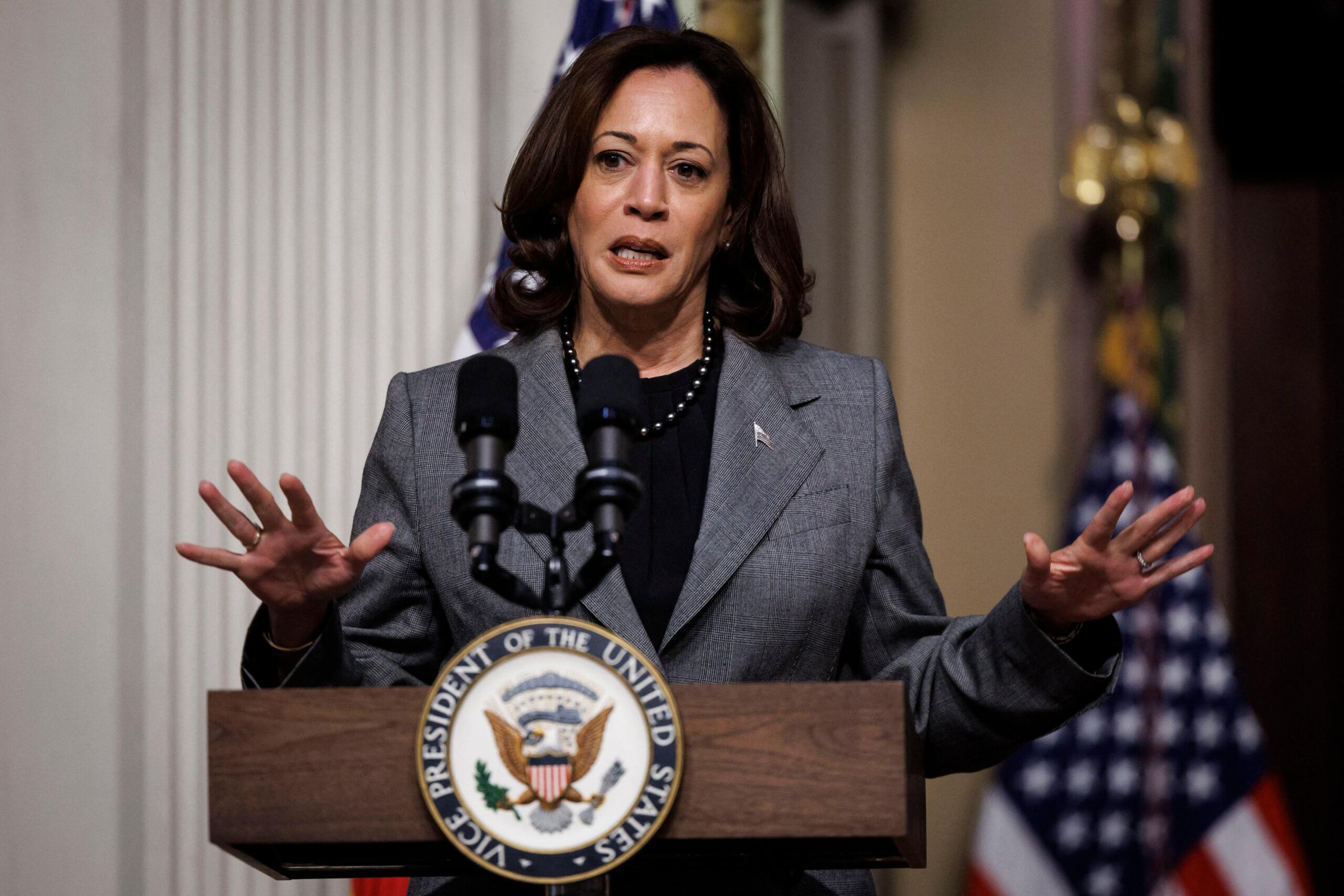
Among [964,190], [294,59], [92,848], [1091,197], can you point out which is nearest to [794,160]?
[964,190]

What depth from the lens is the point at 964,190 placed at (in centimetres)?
448

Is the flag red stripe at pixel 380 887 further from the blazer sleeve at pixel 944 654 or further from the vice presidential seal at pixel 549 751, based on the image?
the vice presidential seal at pixel 549 751

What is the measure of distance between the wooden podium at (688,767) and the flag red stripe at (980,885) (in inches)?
104

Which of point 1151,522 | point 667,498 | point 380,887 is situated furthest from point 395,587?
point 380,887

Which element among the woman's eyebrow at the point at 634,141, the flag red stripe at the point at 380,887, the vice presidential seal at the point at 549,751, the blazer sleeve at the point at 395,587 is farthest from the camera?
the flag red stripe at the point at 380,887

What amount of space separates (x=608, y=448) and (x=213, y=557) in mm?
486

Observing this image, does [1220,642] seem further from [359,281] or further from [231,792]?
[231,792]

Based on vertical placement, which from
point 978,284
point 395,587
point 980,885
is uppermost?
Result: point 978,284

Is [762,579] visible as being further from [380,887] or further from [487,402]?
[380,887]

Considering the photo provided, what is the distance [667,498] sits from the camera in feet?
6.80

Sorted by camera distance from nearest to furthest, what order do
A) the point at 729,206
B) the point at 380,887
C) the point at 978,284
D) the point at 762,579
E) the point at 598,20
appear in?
the point at 762,579 < the point at 729,206 < the point at 380,887 < the point at 598,20 < the point at 978,284

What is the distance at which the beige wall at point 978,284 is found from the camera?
4355 millimetres

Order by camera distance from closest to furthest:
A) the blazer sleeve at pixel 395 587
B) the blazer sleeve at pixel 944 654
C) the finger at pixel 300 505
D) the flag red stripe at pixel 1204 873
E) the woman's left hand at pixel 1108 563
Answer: the finger at pixel 300 505, the woman's left hand at pixel 1108 563, the blazer sleeve at pixel 944 654, the blazer sleeve at pixel 395 587, the flag red stripe at pixel 1204 873

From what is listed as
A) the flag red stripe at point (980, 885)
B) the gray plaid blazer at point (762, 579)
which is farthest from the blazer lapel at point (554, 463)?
the flag red stripe at point (980, 885)
